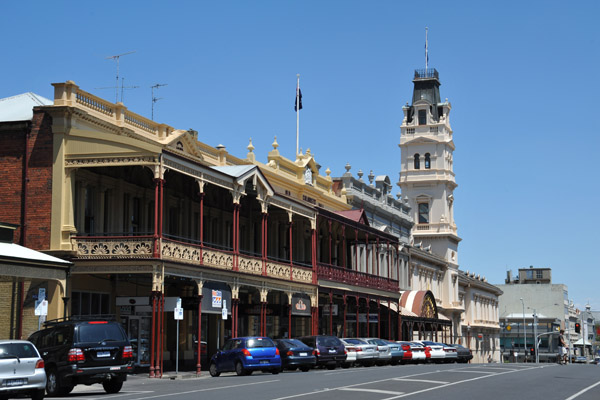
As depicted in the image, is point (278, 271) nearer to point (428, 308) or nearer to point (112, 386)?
point (112, 386)

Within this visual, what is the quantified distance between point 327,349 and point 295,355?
2898mm

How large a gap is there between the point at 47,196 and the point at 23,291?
319 centimetres

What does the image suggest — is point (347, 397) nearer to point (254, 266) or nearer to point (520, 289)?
point (254, 266)

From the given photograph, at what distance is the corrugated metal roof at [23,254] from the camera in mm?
25562

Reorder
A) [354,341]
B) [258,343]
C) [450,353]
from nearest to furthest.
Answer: [258,343], [354,341], [450,353]

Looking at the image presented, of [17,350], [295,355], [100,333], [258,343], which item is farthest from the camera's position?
[295,355]

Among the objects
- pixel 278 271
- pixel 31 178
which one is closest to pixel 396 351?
pixel 278 271

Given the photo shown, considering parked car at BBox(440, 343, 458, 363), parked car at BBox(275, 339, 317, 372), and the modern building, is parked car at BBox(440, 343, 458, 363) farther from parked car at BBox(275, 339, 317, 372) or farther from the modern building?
the modern building

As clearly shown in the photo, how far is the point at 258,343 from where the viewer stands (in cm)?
2923

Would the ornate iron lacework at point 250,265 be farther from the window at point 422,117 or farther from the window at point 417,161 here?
the window at point 422,117

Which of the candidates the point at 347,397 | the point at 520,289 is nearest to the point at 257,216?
the point at 347,397

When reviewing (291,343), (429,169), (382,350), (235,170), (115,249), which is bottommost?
(382,350)

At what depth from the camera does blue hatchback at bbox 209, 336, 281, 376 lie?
94.6ft

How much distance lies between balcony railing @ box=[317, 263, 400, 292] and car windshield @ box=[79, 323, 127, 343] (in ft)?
72.9
